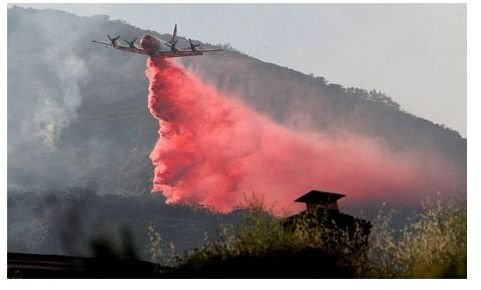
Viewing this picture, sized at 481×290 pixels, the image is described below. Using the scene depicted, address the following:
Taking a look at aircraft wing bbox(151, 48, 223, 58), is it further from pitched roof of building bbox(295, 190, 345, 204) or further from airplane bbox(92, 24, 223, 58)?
pitched roof of building bbox(295, 190, 345, 204)

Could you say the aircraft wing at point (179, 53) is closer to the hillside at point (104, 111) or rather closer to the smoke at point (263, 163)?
the hillside at point (104, 111)

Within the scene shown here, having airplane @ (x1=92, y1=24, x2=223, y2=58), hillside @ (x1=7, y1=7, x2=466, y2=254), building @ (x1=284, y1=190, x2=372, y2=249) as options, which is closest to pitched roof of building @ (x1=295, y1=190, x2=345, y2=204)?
building @ (x1=284, y1=190, x2=372, y2=249)

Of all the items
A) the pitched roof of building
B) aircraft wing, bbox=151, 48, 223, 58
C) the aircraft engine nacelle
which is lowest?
the pitched roof of building

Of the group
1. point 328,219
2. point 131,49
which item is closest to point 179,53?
point 131,49

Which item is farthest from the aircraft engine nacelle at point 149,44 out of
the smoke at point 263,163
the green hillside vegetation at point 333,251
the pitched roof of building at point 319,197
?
the pitched roof of building at point 319,197

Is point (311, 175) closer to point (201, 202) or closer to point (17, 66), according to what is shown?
point (201, 202)

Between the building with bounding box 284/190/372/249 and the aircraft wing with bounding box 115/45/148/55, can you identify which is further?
the aircraft wing with bounding box 115/45/148/55

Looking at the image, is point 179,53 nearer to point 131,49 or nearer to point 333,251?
point 131,49

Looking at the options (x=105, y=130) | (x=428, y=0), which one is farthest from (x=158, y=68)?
(x=428, y=0)
